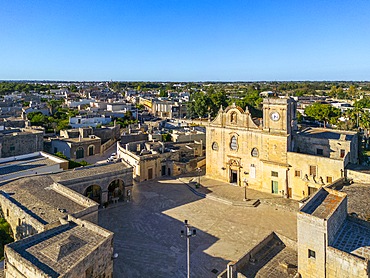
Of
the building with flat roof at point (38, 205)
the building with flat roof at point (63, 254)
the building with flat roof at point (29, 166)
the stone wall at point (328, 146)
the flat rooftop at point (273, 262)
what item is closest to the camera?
the building with flat roof at point (63, 254)

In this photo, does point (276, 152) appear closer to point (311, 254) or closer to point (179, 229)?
point (179, 229)

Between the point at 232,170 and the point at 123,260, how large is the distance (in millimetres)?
17130

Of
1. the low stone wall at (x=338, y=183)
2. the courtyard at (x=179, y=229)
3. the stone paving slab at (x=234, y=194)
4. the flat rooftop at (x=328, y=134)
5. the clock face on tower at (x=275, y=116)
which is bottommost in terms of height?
the courtyard at (x=179, y=229)

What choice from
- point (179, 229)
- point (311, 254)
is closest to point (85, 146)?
point (179, 229)

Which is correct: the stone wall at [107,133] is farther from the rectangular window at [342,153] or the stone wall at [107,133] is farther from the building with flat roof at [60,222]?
the rectangular window at [342,153]

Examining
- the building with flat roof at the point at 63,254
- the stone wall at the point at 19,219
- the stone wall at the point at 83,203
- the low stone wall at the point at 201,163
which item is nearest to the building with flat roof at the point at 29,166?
the stone wall at the point at 19,219

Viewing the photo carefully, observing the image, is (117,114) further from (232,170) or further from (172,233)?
(172,233)

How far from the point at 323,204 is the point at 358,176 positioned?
516 inches

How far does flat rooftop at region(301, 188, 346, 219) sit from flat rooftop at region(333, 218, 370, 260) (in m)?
1.03

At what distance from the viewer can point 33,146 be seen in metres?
39.0


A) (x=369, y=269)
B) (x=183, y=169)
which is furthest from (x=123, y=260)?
(x=183, y=169)

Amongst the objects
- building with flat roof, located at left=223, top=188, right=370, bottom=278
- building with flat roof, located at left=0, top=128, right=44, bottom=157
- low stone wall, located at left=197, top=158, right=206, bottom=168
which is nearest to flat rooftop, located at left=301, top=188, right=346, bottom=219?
building with flat roof, located at left=223, top=188, right=370, bottom=278

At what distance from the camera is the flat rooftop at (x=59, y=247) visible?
12.7 meters

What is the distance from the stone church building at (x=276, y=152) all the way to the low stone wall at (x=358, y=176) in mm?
588
